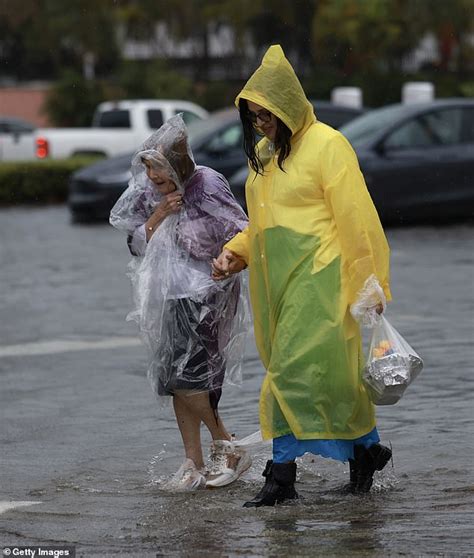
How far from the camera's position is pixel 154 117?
3109 centimetres

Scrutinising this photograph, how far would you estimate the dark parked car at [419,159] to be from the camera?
18484 mm

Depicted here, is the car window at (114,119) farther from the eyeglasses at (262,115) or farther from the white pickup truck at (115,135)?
the eyeglasses at (262,115)

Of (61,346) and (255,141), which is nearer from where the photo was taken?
(255,141)

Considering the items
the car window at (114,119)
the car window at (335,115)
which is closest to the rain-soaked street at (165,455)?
the car window at (335,115)

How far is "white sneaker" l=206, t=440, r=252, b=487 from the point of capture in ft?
22.5

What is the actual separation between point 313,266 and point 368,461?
833 millimetres

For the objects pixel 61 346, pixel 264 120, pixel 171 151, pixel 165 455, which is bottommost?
pixel 61 346

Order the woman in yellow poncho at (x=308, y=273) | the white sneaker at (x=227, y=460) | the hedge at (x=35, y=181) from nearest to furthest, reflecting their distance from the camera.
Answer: the woman in yellow poncho at (x=308, y=273), the white sneaker at (x=227, y=460), the hedge at (x=35, y=181)

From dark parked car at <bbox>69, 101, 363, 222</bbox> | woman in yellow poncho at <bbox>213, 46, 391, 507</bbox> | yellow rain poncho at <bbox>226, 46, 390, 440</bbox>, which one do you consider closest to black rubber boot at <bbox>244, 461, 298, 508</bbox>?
woman in yellow poncho at <bbox>213, 46, 391, 507</bbox>

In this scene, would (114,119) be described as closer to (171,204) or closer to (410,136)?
(410,136)

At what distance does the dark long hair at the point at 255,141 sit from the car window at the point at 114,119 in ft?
80.4

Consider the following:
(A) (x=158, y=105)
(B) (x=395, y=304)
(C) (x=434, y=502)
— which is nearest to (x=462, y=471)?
(C) (x=434, y=502)
